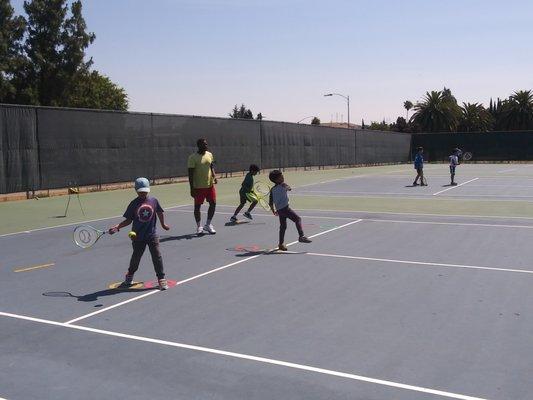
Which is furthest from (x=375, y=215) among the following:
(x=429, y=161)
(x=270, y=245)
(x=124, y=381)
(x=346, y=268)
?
(x=429, y=161)

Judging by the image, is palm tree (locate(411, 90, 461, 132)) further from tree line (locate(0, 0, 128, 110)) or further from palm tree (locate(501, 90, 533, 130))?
tree line (locate(0, 0, 128, 110))

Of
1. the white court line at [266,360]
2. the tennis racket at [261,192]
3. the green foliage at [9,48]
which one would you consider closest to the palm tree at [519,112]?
the green foliage at [9,48]

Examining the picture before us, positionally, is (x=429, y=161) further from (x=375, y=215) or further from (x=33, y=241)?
(x=33, y=241)

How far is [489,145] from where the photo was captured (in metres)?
53.5

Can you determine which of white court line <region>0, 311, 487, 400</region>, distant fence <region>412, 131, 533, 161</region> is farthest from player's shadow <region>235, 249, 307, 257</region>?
distant fence <region>412, 131, 533, 161</region>

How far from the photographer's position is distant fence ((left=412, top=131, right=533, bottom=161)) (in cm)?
5216

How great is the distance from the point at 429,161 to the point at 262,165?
2814 cm

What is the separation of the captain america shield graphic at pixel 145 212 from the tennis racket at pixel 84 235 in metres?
1.03

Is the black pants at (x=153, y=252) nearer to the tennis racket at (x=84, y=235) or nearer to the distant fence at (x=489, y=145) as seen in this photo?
the tennis racket at (x=84, y=235)

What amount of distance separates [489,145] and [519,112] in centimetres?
3429

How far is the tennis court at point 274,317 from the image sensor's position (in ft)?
14.5

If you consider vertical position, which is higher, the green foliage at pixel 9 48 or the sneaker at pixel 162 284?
the green foliage at pixel 9 48

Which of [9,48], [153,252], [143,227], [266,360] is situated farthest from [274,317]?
[9,48]

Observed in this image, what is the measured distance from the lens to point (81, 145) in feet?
71.4
